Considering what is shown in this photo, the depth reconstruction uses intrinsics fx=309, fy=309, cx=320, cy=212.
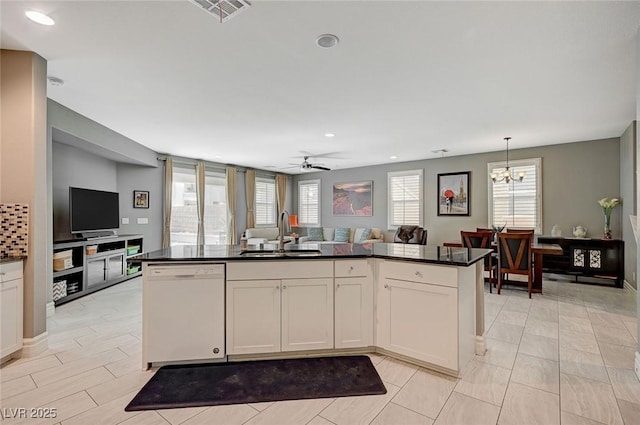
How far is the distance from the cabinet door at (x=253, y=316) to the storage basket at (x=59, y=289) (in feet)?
10.5

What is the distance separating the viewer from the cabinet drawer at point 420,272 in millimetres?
2289

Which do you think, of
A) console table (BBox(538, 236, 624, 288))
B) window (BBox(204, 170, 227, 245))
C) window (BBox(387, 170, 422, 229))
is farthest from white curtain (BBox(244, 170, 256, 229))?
console table (BBox(538, 236, 624, 288))

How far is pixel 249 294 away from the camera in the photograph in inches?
98.5

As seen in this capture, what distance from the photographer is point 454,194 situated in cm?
714

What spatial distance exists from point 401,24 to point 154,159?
19.3 feet

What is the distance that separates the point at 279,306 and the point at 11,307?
7.18 ft

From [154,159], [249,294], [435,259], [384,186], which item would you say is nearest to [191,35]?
[249,294]

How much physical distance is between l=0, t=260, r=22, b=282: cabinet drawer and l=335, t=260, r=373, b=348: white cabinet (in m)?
2.65

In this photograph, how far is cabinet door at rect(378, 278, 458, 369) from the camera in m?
2.30

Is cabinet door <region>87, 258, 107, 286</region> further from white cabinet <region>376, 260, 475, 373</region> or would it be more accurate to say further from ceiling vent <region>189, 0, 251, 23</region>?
white cabinet <region>376, 260, 475, 373</region>

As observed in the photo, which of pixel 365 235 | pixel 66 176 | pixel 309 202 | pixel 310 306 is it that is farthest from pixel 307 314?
pixel 309 202

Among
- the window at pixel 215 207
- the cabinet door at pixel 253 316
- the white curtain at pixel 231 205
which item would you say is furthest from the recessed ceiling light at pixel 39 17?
the white curtain at pixel 231 205

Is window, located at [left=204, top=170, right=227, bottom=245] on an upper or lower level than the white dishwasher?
upper

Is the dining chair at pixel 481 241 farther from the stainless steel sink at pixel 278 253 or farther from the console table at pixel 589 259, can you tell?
the stainless steel sink at pixel 278 253
